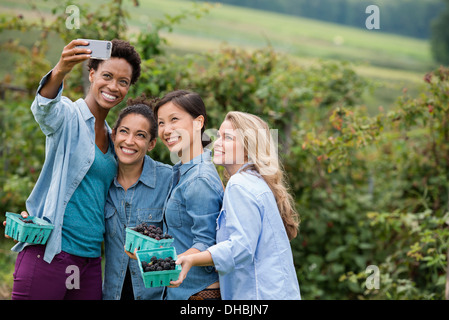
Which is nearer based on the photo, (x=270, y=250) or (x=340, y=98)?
(x=270, y=250)

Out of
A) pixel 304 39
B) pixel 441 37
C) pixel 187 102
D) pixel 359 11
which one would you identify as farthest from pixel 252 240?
pixel 441 37

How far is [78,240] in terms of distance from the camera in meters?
2.45

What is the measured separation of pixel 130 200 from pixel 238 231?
66 cm

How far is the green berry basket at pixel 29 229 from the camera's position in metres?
2.28

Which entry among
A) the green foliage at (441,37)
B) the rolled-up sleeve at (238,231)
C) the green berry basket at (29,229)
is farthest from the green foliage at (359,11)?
the green berry basket at (29,229)

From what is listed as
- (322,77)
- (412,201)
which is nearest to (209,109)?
(322,77)

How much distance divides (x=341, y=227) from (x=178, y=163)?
298 centimetres

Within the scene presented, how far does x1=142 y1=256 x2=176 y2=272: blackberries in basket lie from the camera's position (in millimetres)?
1992

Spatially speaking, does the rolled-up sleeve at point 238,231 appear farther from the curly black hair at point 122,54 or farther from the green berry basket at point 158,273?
the curly black hair at point 122,54

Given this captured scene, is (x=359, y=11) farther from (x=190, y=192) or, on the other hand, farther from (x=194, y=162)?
(x=190, y=192)

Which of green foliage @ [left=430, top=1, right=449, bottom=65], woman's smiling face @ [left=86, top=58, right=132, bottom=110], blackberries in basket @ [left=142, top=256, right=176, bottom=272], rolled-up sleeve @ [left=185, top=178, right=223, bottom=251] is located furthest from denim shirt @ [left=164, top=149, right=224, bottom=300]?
green foliage @ [left=430, top=1, right=449, bottom=65]

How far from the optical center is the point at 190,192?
2.35m
